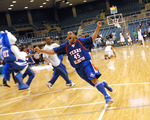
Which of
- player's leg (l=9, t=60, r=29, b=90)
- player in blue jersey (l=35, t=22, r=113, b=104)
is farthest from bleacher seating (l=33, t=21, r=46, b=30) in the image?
player in blue jersey (l=35, t=22, r=113, b=104)

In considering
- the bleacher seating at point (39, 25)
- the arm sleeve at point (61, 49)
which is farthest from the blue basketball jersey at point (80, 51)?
the bleacher seating at point (39, 25)

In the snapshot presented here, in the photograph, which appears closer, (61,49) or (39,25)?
(61,49)

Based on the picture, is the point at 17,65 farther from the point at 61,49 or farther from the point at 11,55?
the point at 61,49

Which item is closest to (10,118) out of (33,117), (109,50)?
(33,117)

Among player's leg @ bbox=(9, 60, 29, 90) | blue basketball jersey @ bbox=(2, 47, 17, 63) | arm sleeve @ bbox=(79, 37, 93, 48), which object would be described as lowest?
player's leg @ bbox=(9, 60, 29, 90)

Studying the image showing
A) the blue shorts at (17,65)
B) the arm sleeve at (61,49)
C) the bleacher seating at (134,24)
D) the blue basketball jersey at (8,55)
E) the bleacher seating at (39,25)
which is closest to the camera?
the arm sleeve at (61,49)

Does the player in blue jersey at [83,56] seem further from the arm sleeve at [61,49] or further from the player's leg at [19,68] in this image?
the player's leg at [19,68]

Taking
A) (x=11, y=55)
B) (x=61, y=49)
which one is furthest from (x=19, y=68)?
(x=61, y=49)

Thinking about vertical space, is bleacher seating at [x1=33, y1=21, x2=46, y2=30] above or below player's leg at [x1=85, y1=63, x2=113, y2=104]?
above

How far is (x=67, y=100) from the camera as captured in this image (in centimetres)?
450

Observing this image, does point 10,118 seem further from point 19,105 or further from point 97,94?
point 97,94

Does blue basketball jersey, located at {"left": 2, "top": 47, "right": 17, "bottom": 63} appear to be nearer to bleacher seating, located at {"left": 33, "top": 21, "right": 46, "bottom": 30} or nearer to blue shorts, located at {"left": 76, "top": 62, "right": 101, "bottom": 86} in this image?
blue shorts, located at {"left": 76, "top": 62, "right": 101, "bottom": 86}

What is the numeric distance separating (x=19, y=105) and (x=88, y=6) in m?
31.8

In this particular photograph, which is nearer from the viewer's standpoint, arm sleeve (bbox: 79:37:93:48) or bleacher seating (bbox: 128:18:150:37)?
arm sleeve (bbox: 79:37:93:48)
